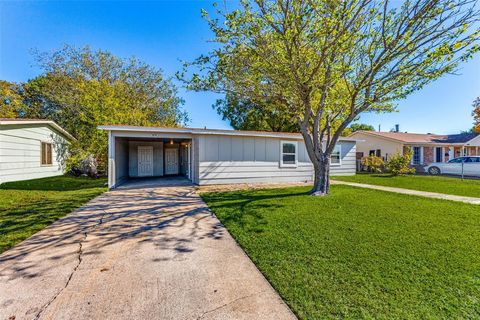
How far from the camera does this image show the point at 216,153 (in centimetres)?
1020

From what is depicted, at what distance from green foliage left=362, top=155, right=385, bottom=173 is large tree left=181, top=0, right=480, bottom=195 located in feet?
32.7

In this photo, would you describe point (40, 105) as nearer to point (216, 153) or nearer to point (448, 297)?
point (216, 153)

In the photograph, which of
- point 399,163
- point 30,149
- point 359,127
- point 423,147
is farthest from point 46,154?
point 359,127

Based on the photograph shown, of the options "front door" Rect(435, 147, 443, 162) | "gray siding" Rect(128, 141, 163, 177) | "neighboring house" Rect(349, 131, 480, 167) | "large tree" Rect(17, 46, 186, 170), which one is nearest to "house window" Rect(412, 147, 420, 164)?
"neighboring house" Rect(349, 131, 480, 167)

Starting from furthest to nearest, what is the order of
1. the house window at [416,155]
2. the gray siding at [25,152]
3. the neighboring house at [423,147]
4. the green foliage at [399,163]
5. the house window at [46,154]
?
the house window at [416,155]
the neighboring house at [423,147]
the green foliage at [399,163]
the house window at [46,154]
the gray siding at [25,152]

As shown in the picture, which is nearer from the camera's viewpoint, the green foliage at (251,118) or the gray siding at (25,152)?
the gray siding at (25,152)

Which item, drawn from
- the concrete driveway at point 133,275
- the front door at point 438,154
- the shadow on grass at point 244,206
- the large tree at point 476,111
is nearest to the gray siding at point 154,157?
the shadow on grass at point 244,206

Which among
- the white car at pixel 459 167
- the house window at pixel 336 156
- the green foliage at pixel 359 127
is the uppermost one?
the green foliage at pixel 359 127

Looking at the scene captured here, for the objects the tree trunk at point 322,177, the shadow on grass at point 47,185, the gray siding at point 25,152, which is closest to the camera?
the tree trunk at point 322,177

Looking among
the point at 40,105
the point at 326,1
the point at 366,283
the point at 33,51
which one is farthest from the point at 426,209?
the point at 40,105

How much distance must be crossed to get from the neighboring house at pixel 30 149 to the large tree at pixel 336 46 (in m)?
8.95

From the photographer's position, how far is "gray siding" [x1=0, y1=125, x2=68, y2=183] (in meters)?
9.93

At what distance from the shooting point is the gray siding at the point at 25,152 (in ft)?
32.6

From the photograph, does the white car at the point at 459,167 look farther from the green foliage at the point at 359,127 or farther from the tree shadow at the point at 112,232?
the tree shadow at the point at 112,232
